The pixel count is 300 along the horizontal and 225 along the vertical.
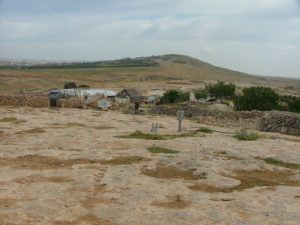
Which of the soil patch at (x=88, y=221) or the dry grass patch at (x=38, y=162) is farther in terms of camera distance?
the dry grass patch at (x=38, y=162)

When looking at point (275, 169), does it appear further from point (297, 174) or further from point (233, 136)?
point (233, 136)

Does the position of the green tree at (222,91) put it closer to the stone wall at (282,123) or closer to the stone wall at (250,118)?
the stone wall at (250,118)

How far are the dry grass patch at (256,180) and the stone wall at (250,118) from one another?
416 inches

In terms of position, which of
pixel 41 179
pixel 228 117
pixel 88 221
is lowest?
pixel 228 117

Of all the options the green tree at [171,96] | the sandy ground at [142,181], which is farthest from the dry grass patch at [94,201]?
the green tree at [171,96]

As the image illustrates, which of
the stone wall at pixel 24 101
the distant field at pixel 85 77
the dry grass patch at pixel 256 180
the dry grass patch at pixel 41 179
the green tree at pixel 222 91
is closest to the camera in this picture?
the dry grass patch at pixel 256 180

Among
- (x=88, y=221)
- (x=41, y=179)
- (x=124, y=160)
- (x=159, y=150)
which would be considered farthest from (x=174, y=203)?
(x=159, y=150)

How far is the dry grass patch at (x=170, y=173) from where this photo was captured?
10.0 m

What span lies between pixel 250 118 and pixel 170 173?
1617cm

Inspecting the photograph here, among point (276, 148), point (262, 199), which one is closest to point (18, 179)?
point (262, 199)

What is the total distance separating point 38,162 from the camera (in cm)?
1120

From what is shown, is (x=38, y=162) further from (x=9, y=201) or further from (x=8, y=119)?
(x=8, y=119)

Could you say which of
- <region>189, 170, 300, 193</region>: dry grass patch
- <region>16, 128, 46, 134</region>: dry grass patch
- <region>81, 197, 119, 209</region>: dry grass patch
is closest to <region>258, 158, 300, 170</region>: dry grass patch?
<region>189, 170, 300, 193</region>: dry grass patch

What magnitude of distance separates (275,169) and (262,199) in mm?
3487
